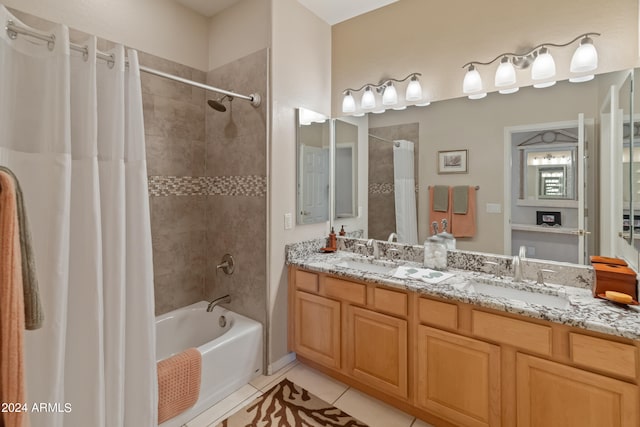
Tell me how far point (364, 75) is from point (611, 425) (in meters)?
2.68

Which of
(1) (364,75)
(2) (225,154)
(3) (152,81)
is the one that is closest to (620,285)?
(1) (364,75)

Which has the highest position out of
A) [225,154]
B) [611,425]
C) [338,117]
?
[338,117]

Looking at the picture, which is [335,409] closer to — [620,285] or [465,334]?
[465,334]

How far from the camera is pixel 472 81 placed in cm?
213

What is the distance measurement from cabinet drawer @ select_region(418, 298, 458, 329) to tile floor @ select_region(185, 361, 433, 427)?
0.67 m

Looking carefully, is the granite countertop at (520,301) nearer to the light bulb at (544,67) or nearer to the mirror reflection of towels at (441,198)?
the mirror reflection of towels at (441,198)

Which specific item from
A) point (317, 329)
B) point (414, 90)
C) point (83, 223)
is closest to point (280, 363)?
point (317, 329)

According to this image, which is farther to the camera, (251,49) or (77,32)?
(251,49)

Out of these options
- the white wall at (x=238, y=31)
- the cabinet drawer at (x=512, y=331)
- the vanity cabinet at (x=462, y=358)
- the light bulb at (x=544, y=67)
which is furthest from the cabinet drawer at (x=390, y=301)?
the white wall at (x=238, y=31)

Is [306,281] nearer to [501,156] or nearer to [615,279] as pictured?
[501,156]

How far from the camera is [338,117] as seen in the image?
9.34ft

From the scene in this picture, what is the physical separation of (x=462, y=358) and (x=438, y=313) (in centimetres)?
25

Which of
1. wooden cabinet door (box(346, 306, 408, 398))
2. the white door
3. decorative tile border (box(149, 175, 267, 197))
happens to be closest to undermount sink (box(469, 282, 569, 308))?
wooden cabinet door (box(346, 306, 408, 398))

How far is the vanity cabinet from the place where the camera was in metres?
1.32
